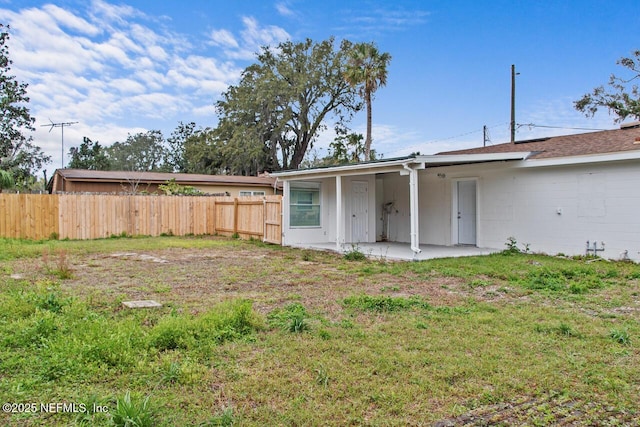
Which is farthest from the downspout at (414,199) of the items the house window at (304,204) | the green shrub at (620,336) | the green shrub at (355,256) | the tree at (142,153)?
the tree at (142,153)

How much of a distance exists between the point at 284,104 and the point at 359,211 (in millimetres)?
19149

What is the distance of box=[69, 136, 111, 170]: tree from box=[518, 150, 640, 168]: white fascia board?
4125 cm

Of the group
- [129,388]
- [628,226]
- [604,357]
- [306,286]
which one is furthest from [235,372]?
[628,226]

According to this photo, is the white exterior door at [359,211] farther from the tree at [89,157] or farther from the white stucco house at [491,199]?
the tree at [89,157]

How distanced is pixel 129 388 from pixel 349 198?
10.8 m

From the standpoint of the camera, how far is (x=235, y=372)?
10.8 ft

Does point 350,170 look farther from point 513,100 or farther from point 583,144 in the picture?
point 513,100

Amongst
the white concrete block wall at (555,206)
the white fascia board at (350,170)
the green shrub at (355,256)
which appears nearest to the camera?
the white concrete block wall at (555,206)

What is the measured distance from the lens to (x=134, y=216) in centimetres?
1573

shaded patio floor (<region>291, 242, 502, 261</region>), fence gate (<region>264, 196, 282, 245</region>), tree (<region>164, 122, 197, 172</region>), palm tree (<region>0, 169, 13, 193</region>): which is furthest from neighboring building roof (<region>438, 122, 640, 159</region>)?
tree (<region>164, 122, 197, 172</region>)

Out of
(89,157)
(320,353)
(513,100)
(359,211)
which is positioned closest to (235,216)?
(359,211)

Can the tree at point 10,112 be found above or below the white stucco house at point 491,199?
above

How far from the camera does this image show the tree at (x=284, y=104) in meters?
30.3

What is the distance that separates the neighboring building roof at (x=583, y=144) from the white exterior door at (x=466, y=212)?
133 centimetres
